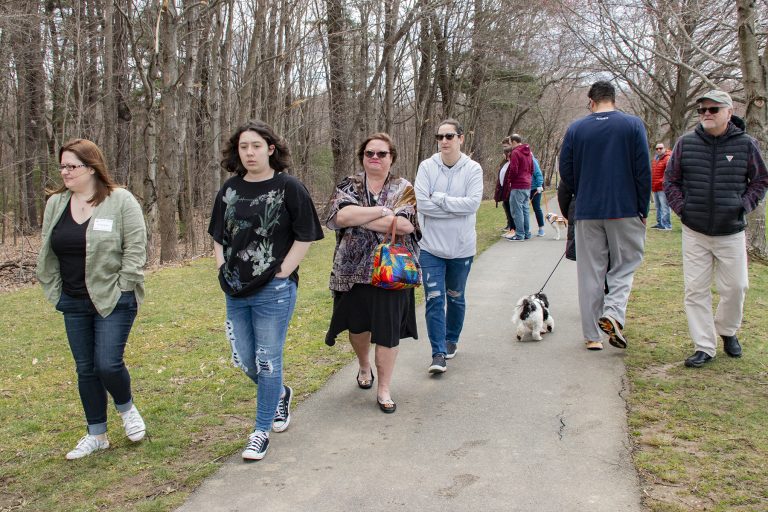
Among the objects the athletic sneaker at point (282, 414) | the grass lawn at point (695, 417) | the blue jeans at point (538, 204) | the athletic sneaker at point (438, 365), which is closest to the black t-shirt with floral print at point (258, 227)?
the athletic sneaker at point (282, 414)

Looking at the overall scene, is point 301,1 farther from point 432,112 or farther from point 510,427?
point 510,427

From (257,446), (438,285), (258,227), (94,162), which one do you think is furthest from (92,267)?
(438,285)

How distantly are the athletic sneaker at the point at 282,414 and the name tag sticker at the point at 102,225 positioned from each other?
154 centimetres

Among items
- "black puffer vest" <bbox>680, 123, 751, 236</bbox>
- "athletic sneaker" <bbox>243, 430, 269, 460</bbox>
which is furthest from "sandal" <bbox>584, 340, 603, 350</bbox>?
"athletic sneaker" <bbox>243, 430, 269, 460</bbox>

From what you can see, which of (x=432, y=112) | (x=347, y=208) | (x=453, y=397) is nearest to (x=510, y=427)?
(x=453, y=397)

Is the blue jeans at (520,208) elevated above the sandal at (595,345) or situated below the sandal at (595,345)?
above

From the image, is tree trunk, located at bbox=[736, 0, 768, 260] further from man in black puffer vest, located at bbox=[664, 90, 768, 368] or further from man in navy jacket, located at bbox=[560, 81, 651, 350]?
man in navy jacket, located at bbox=[560, 81, 651, 350]

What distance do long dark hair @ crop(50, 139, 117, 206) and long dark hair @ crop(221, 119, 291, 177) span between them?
2.43ft

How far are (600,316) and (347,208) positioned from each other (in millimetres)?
2767

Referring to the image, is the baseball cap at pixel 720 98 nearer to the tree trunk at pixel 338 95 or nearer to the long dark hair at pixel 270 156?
the long dark hair at pixel 270 156

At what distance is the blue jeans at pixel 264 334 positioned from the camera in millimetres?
3916

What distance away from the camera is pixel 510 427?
4297 mm

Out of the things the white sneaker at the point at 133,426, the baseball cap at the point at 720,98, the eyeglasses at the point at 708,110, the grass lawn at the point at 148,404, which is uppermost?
the baseball cap at the point at 720,98

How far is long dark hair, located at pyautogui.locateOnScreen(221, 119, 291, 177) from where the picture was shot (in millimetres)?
3951
